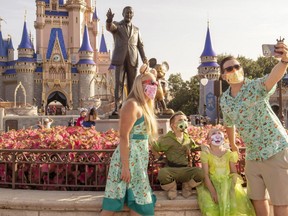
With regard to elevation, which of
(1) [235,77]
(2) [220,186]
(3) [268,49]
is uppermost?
(3) [268,49]

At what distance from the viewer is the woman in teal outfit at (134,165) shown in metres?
3.44

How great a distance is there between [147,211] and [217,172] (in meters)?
0.93

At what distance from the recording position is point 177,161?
14.1 feet

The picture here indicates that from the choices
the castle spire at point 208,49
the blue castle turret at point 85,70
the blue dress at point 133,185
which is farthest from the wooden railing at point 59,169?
the blue castle turret at point 85,70

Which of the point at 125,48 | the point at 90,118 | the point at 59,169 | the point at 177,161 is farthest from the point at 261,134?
the point at 90,118

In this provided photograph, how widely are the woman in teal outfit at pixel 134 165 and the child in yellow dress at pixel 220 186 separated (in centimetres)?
69

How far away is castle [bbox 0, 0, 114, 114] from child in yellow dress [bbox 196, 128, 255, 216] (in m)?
51.1

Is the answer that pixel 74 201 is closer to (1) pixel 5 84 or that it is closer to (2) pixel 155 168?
(2) pixel 155 168

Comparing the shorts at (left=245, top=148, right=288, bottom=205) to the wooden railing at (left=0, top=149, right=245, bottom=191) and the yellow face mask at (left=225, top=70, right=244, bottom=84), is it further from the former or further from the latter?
the wooden railing at (left=0, top=149, right=245, bottom=191)

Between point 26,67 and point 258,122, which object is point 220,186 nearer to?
point 258,122

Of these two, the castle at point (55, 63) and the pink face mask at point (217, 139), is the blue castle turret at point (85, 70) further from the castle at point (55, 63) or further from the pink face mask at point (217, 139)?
the pink face mask at point (217, 139)

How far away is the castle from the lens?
189ft

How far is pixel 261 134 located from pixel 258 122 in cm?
11

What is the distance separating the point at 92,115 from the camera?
8.78 m
